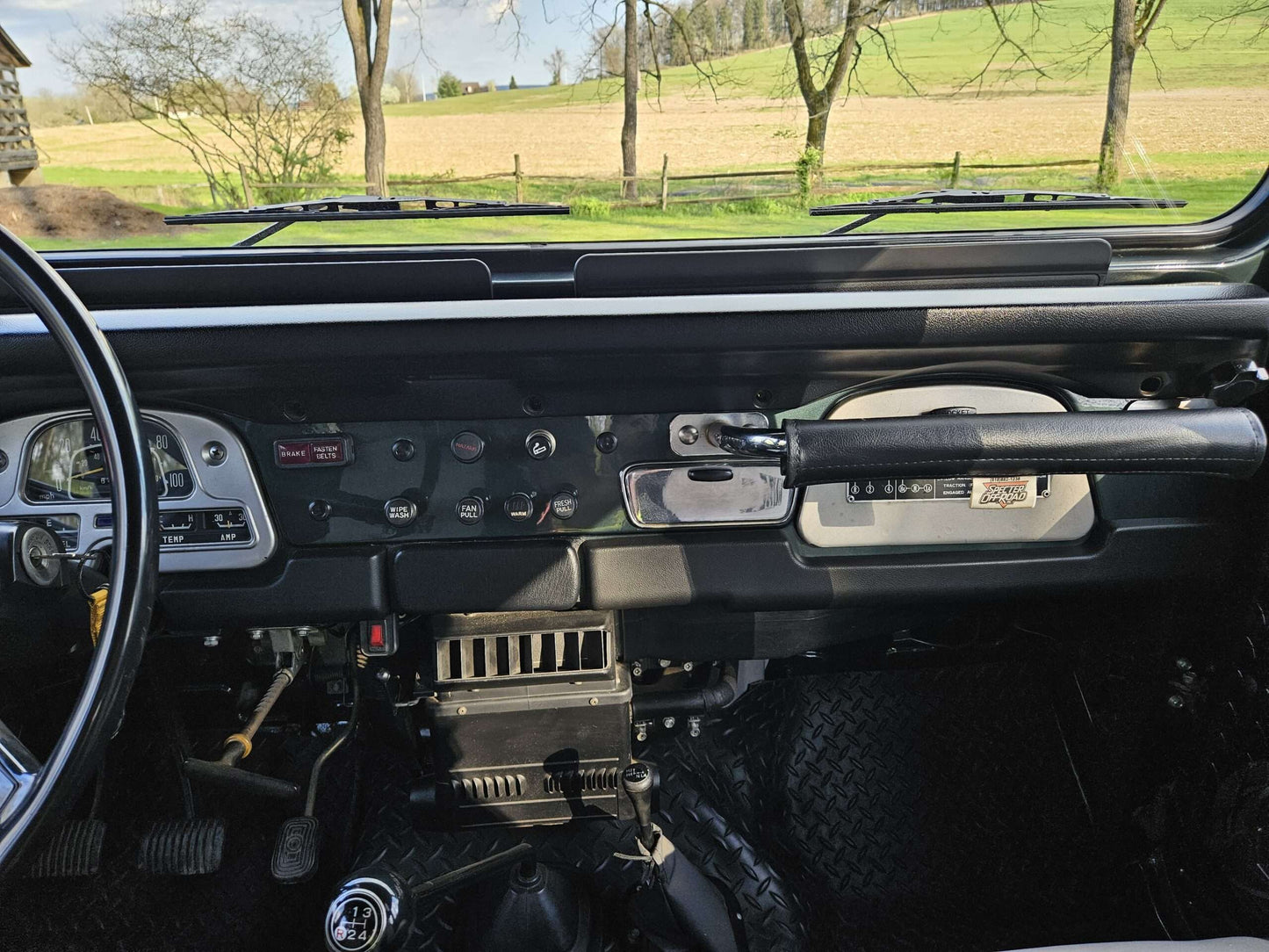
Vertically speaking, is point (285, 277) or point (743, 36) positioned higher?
point (743, 36)

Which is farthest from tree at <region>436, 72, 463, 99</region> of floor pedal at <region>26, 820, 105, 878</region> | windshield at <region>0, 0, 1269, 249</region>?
floor pedal at <region>26, 820, 105, 878</region>

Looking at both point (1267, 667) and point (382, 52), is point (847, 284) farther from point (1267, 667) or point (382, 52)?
point (1267, 667)

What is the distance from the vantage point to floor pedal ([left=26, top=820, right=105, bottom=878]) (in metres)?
2.09

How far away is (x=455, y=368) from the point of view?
1.57 metres

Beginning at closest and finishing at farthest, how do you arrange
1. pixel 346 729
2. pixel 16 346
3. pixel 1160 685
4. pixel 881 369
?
pixel 16 346 → pixel 881 369 → pixel 1160 685 → pixel 346 729

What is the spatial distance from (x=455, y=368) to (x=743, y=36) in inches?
27.9

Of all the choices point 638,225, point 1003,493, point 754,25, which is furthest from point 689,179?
point 1003,493

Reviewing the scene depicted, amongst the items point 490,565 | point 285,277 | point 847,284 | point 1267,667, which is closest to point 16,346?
point 285,277

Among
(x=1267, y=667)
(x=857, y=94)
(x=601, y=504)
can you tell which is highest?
(x=857, y=94)

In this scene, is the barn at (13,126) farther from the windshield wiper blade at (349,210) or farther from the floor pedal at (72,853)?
the floor pedal at (72,853)

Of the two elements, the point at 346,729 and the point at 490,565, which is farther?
the point at 346,729

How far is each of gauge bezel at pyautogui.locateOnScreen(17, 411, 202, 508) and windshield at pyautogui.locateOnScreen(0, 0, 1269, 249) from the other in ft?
1.03

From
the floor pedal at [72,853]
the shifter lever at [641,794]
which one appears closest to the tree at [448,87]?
the shifter lever at [641,794]

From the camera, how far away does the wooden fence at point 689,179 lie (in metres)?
1.55
